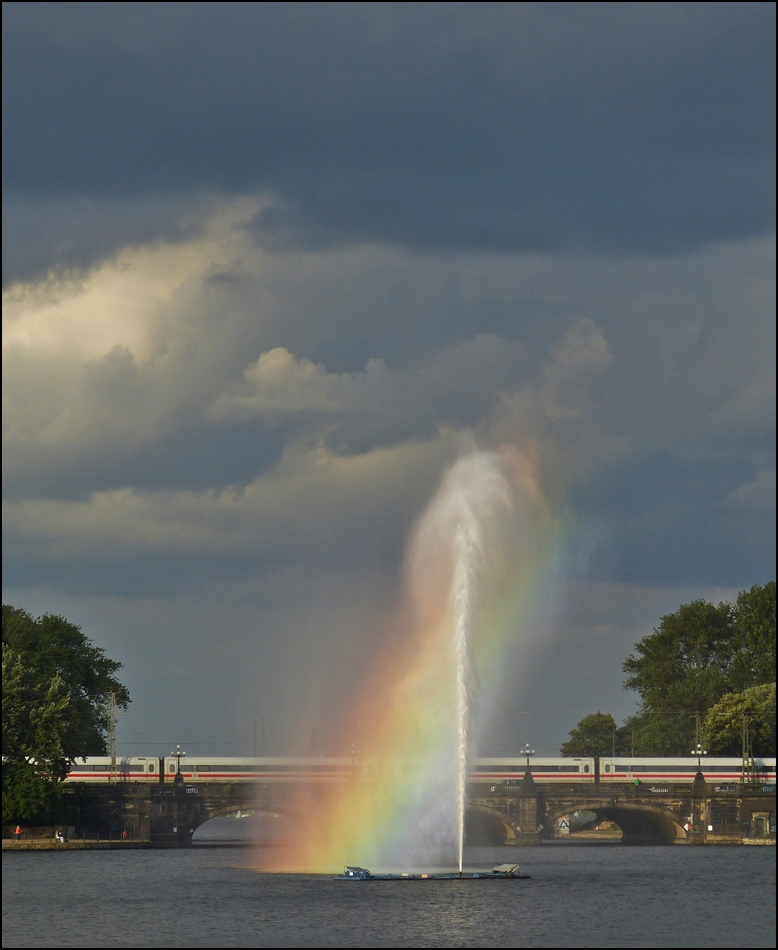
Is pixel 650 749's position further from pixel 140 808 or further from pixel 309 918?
pixel 309 918

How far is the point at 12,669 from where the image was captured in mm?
119438

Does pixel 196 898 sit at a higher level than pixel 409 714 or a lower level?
lower

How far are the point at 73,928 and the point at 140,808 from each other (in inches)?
2737

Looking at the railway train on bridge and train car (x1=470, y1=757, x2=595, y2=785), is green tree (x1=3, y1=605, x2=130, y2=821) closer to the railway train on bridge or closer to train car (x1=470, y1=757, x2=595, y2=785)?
the railway train on bridge

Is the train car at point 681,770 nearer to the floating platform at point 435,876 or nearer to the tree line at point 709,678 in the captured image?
the tree line at point 709,678

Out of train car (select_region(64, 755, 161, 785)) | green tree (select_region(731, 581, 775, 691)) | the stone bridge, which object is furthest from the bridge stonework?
green tree (select_region(731, 581, 775, 691))

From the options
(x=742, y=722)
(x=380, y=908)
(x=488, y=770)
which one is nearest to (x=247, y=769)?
(x=488, y=770)

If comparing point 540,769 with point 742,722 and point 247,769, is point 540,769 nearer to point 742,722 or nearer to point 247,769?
point 742,722

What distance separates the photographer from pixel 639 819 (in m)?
165

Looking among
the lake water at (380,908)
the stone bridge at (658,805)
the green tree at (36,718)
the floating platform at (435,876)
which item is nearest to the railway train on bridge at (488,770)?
the stone bridge at (658,805)

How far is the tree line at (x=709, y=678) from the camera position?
15925cm

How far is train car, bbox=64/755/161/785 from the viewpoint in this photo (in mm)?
156375

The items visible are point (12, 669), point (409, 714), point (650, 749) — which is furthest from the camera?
point (650, 749)

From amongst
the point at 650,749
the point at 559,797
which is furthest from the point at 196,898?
the point at 650,749
